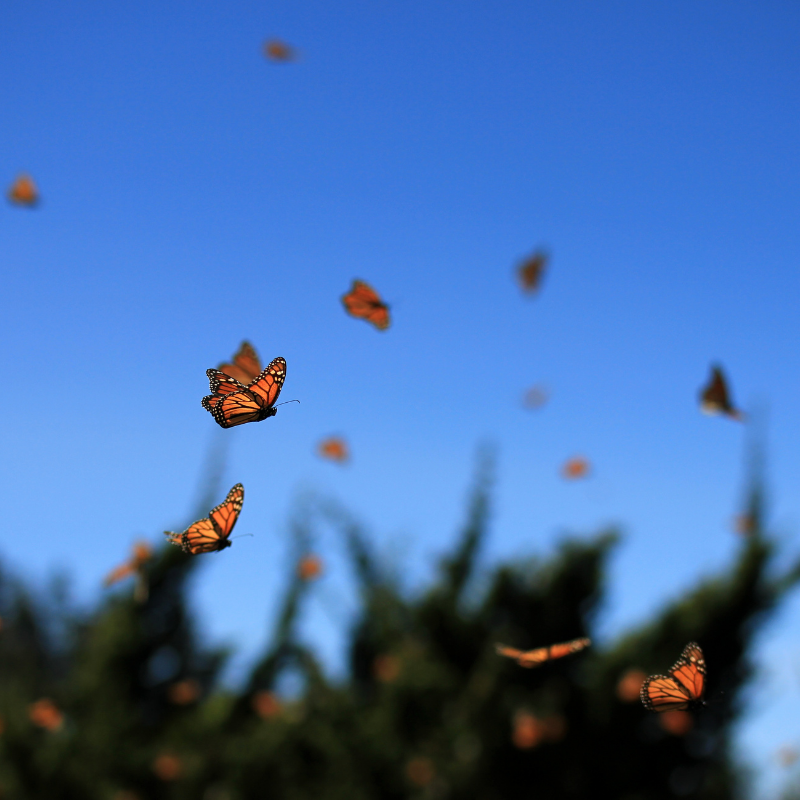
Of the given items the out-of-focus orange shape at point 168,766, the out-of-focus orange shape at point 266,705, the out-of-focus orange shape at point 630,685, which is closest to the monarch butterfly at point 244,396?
the out-of-focus orange shape at point 630,685

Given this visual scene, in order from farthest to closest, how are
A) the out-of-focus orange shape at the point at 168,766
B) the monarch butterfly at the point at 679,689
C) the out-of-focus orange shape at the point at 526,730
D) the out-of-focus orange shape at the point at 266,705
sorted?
the out-of-focus orange shape at the point at 266,705, the out-of-focus orange shape at the point at 168,766, the out-of-focus orange shape at the point at 526,730, the monarch butterfly at the point at 679,689

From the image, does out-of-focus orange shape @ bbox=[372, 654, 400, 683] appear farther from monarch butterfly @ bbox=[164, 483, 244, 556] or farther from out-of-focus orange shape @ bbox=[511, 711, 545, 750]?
monarch butterfly @ bbox=[164, 483, 244, 556]

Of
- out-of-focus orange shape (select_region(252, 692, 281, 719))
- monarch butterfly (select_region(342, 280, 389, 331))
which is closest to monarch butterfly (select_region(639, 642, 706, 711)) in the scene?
monarch butterfly (select_region(342, 280, 389, 331))

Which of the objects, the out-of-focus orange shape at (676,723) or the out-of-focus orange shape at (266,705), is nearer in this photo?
the out-of-focus orange shape at (676,723)

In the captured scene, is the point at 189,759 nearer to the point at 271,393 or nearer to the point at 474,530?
the point at 474,530


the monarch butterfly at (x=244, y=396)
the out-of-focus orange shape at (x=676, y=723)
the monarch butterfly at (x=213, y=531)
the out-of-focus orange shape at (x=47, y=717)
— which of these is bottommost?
the out-of-focus orange shape at (x=47, y=717)

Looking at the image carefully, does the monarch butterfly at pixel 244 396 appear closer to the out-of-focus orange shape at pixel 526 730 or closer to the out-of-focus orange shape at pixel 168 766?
the out-of-focus orange shape at pixel 526 730

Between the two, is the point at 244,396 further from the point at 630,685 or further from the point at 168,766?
the point at 168,766
